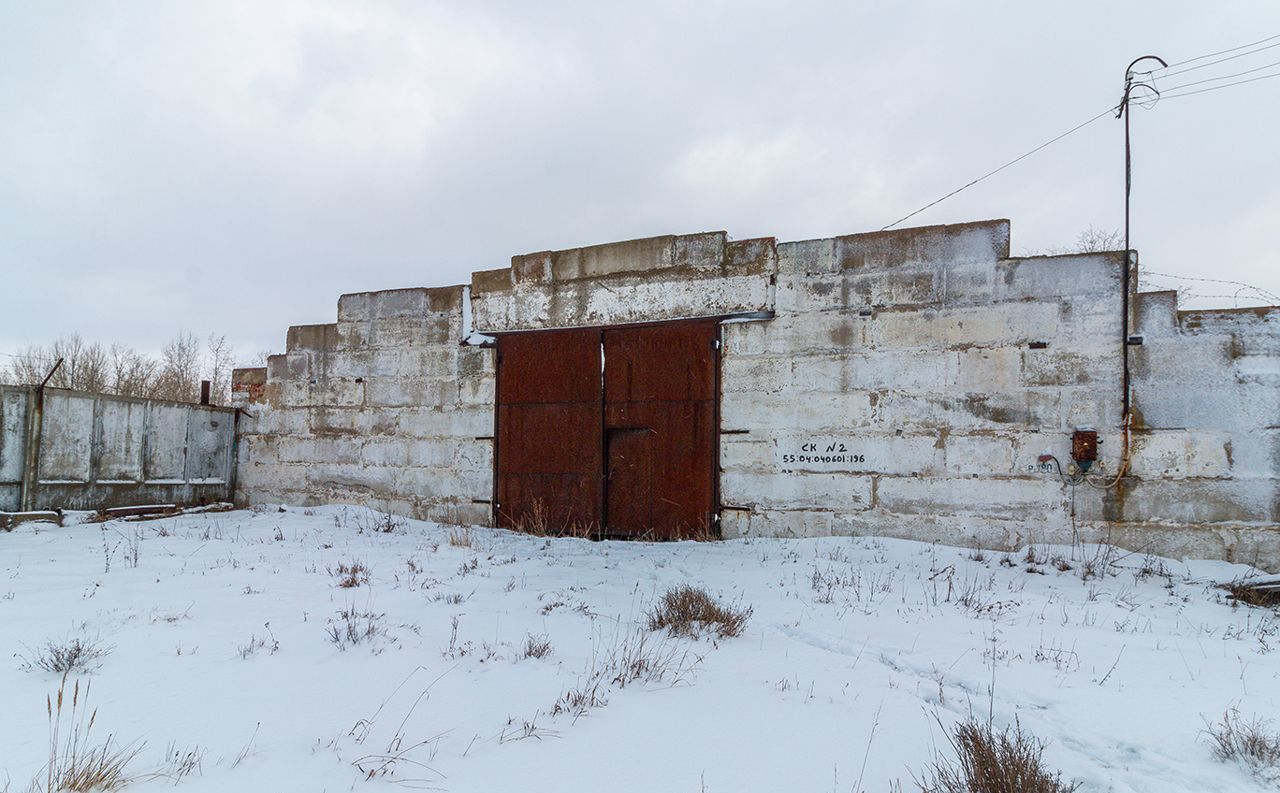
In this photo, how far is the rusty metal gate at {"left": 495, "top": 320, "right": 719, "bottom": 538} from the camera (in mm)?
9062

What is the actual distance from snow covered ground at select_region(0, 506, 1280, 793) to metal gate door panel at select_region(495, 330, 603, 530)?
2.42 metres

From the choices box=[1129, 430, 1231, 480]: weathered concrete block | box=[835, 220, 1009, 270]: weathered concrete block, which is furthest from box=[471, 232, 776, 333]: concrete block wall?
box=[1129, 430, 1231, 480]: weathered concrete block

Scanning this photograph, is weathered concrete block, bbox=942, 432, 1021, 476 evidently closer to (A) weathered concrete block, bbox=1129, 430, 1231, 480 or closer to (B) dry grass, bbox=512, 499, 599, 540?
(A) weathered concrete block, bbox=1129, 430, 1231, 480

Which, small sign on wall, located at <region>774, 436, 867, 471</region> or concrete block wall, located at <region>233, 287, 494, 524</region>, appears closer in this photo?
small sign on wall, located at <region>774, 436, 867, 471</region>

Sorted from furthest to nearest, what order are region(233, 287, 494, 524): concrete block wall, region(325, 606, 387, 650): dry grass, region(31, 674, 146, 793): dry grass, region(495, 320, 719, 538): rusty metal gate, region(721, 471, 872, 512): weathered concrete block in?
region(233, 287, 494, 524): concrete block wall < region(495, 320, 719, 538): rusty metal gate < region(721, 471, 872, 512): weathered concrete block < region(325, 606, 387, 650): dry grass < region(31, 674, 146, 793): dry grass

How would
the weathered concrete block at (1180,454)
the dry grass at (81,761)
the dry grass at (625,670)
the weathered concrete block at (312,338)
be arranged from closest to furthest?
the dry grass at (81,761) < the dry grass at (625,670) < the weathered concrete block at (1180,454) < the weathered concrete block at (312,338)

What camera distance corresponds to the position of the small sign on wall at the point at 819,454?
829 centimetres

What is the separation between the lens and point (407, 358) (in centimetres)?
1091

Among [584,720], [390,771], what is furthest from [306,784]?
[584,720]

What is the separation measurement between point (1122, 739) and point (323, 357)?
1155 cm

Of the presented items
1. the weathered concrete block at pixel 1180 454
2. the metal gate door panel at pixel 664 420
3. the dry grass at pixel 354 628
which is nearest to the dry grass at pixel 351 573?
the dry grass at pixel 354 628

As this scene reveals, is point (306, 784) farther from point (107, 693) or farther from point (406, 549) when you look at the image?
point (406, 549)

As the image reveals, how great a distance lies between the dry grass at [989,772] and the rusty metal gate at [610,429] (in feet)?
19.9

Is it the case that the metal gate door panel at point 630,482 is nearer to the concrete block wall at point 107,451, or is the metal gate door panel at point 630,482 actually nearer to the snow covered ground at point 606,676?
the snow covered ground at point 606,676
